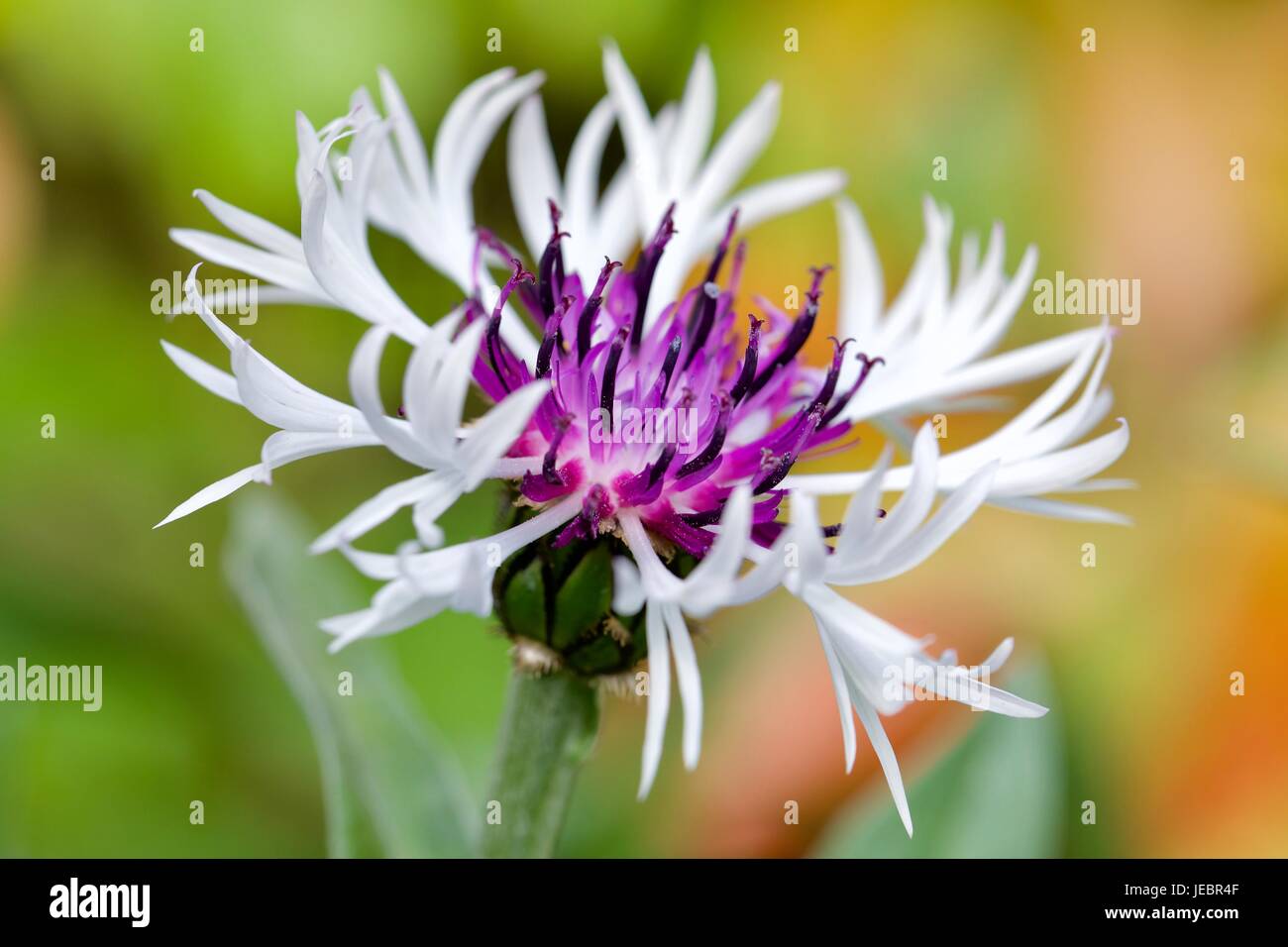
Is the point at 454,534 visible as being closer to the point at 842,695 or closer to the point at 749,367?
the point at 749,367

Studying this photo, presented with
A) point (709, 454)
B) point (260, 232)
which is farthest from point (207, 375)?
point (709, 454)

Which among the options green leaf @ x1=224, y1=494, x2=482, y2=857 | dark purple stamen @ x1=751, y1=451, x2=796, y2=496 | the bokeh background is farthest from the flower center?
the bokeh background

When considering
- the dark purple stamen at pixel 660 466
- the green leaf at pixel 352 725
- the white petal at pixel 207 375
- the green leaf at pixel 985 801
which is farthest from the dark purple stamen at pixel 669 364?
the green leaf at pixel 985 801

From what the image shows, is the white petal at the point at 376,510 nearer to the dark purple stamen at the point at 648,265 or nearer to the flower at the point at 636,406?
the flower at the point at 636,406

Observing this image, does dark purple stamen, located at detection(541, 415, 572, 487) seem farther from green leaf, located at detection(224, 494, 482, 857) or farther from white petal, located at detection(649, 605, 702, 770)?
green leaf, located at detection(224, 494, 482, 857)
